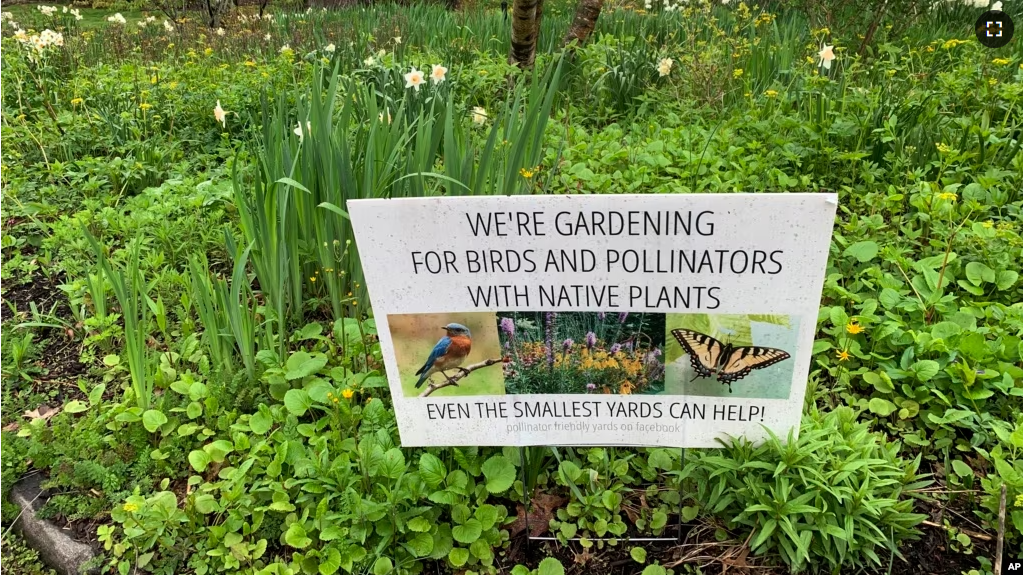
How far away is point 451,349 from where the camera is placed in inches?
51.4

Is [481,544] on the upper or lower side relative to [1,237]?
lower

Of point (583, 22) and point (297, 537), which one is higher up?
point (583, 22)

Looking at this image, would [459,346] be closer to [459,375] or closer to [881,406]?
[459,375]

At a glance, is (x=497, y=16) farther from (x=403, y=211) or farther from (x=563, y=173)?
(x=403, y=211)

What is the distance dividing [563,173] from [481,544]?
5.84 ft

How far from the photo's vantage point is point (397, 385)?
1382mm

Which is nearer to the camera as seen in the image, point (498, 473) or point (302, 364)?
point (498, 473)

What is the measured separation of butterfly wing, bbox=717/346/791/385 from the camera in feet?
4.07

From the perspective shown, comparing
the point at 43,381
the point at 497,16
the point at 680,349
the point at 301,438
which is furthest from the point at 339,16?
the point at 680,349

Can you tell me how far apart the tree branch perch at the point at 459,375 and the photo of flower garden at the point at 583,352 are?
0.04 meters

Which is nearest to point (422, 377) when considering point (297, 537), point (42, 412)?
point (297, 537)

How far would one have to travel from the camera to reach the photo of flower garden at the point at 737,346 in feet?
4.00

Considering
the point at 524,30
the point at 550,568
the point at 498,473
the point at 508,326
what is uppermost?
the point at 524,30

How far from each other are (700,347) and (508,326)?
0.37 meters
